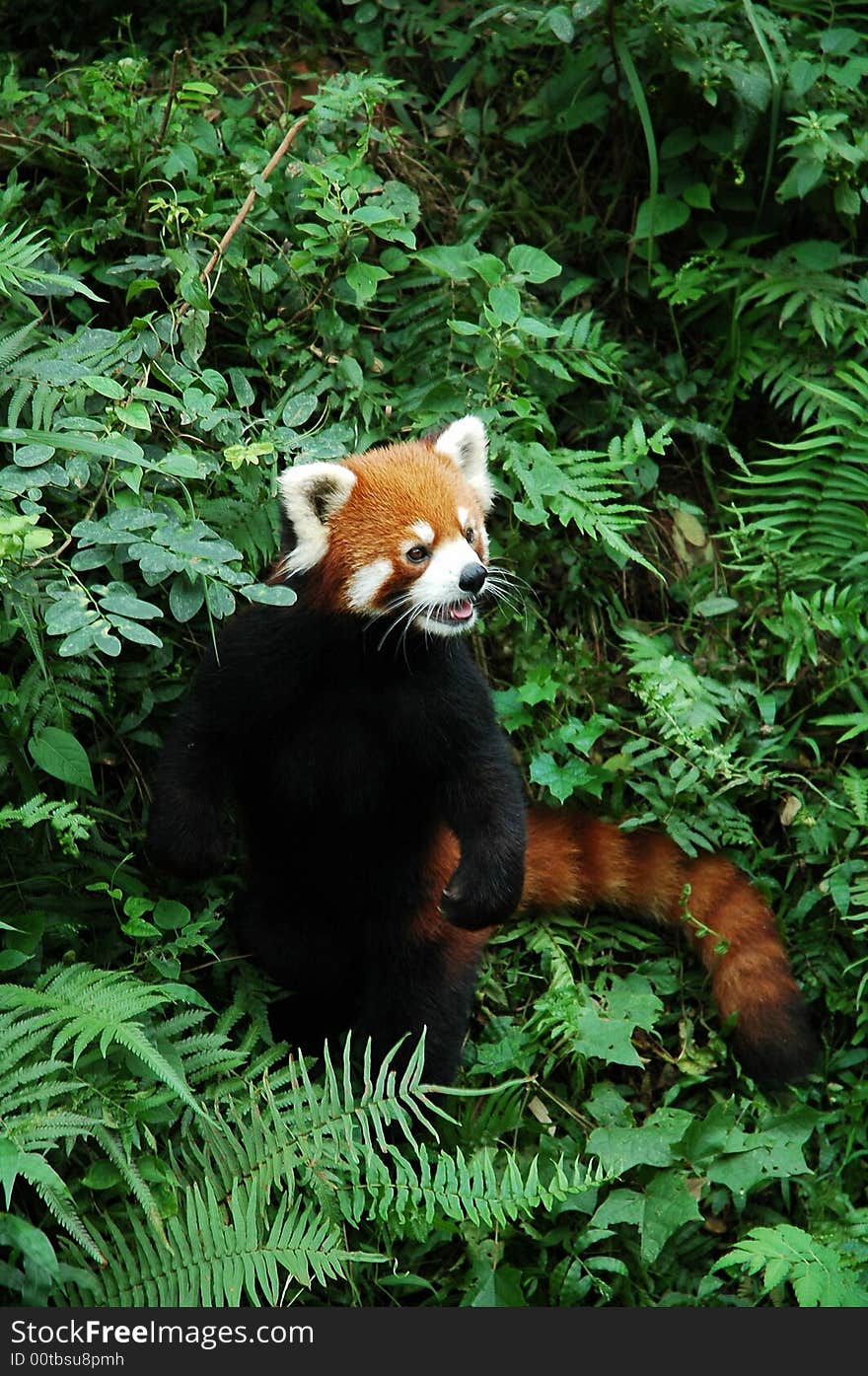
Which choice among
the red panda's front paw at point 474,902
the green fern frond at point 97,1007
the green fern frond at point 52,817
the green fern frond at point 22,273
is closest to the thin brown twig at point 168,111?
the green fern frond at point 22,273

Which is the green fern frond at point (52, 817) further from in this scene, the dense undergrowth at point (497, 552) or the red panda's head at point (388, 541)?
the red panda's head at point (388, 541)

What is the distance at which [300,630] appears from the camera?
361 cm

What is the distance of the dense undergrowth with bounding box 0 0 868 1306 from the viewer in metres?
3.34

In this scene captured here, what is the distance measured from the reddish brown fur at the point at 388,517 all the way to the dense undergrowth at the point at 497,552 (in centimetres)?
26

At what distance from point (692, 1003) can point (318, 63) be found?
361cm

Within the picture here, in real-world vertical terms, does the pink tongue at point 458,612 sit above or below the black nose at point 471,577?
below

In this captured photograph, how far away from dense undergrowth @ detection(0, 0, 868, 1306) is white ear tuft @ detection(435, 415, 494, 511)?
329 mm

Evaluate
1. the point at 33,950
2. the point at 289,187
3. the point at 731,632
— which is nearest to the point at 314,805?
the point at 33,950

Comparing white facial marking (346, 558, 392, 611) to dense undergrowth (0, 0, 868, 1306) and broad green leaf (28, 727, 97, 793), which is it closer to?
dense undergrowth (0, 0, 868, 1306)

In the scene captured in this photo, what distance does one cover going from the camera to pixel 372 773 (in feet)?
12.2

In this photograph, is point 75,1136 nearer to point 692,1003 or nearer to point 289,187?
point 692,1003

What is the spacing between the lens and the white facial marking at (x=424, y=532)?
352 cm

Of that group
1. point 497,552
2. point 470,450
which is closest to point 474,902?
point 470,450

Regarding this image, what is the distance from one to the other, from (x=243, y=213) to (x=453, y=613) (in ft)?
5.50
